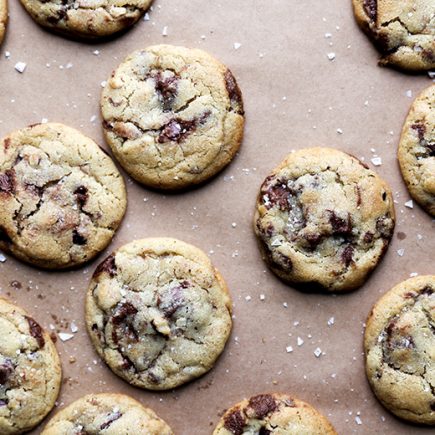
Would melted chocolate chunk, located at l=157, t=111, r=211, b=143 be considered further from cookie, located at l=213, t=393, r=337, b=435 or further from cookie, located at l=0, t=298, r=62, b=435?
cookie, located at l=213, t=393, r=337, b=435

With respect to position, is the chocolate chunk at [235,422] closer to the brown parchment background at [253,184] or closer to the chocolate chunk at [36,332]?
the brown parchment background at [253,184]

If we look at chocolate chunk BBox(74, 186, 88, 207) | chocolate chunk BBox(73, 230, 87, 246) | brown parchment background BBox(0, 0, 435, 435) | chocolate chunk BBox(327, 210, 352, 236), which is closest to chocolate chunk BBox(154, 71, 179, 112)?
brown parchment background BBox(0, 0, 435, 435)

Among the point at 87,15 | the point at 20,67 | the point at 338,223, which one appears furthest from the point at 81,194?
the point at 338,223

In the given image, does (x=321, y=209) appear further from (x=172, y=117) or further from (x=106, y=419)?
(x=106, y=419)

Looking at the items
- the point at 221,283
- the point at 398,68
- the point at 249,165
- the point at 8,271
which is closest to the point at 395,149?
the point at 398,68

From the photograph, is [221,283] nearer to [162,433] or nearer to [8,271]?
[162,433]

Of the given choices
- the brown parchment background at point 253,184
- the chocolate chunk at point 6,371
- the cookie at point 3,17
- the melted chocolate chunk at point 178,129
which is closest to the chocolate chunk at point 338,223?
the brown parchment background at point 253,184

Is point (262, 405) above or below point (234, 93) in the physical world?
below
